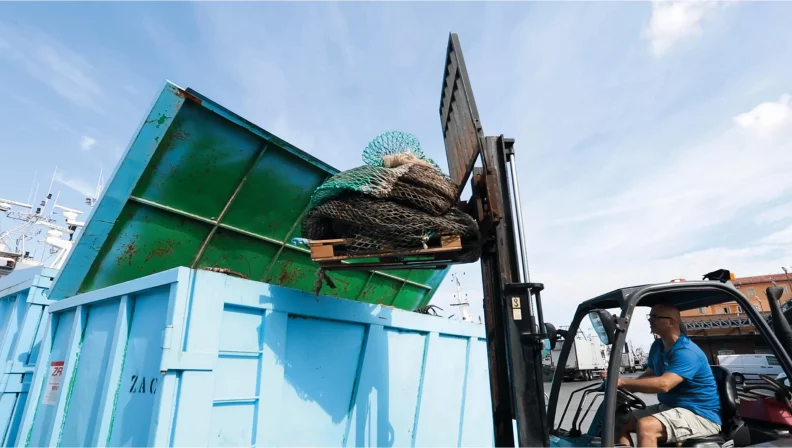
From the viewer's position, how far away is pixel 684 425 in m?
2.55

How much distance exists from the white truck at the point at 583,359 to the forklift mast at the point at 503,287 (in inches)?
935

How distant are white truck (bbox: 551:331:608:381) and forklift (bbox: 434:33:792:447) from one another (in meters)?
23.2

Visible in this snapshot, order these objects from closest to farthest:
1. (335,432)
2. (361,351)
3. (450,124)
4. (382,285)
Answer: (335,432) → (361,351) → (450,124) → (382,285)

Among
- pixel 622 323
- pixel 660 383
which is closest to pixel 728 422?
pixel 660 383

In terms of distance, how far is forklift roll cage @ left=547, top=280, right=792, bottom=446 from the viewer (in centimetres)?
243

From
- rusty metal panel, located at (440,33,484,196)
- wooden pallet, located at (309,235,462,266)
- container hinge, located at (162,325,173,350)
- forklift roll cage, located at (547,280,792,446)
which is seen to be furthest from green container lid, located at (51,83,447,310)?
forklift roll cage, located at (547,280,792,446)

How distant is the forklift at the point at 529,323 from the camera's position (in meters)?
2.58

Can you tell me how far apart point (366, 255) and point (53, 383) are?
278cm

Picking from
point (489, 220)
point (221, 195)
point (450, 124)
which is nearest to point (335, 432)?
point (489, 220)

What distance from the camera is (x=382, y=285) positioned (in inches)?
236

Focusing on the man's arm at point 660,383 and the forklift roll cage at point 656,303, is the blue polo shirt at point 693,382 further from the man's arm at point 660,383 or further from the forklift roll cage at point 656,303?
the forklift roll cage at point 656,303

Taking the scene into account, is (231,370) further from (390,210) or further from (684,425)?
(684,425)

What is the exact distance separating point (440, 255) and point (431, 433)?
6.27 ft

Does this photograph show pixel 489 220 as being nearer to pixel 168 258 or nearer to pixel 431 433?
pixel 431 433
